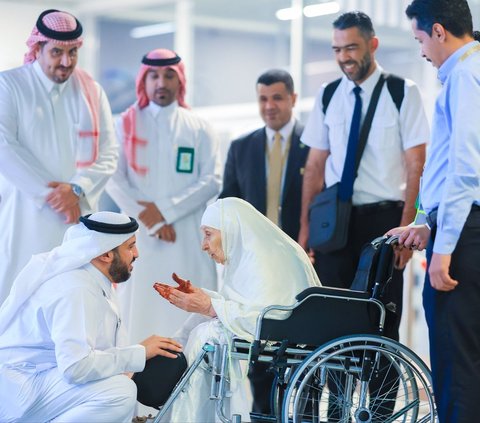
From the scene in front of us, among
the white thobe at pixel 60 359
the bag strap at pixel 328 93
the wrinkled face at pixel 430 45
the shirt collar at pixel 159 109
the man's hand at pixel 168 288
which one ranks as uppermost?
the wrinkled face at pixel 430 45

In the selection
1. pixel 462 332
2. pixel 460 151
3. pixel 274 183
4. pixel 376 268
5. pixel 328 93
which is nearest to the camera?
pixel 460 151

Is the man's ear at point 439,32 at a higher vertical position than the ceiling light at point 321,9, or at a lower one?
lower

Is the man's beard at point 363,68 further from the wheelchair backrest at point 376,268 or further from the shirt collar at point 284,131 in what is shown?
the wheelchair backrest at point 376,268

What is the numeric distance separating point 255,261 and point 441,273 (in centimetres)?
99

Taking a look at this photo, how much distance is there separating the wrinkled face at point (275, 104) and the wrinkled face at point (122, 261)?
165cm

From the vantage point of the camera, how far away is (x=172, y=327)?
5.87 meters

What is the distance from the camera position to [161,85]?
19.5 feet

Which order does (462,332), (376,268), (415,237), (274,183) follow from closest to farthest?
(462,332)
(415,237)
(376,268)
(274,183)

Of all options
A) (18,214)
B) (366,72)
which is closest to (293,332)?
(366,72)

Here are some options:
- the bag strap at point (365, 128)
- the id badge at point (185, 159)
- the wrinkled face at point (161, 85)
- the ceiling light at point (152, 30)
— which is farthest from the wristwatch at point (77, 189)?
the ceiling light at point (152, 30)

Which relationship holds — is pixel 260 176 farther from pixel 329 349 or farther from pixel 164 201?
pixel 329 349

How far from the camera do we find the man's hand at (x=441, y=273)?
11.4 ft

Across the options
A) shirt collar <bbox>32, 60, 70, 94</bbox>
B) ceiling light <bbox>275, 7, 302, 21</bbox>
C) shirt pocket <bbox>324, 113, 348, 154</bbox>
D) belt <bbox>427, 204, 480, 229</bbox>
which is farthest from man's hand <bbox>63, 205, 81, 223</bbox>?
ceiling light <bbox>275, 7, 302, 21</bbox>

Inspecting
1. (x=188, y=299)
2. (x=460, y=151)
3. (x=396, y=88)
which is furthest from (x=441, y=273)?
(x=396, y=88)
